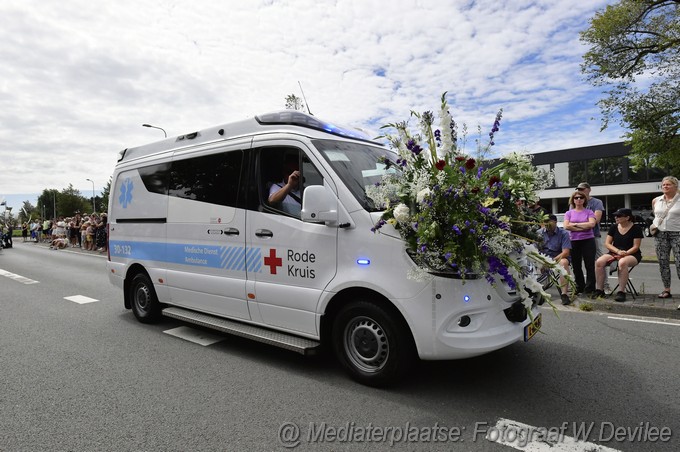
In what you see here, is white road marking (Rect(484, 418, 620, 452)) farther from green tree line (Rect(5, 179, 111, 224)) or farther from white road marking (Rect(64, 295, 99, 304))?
green tree line (Rect(5, 179, 111, 224))

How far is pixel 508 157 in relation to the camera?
141 inches

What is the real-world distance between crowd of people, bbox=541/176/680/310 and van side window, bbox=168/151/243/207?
4.49 metres

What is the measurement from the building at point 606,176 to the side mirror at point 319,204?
120 ft

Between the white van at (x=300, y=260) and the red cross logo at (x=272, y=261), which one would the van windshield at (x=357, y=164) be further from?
the red cross logo at (x=272, y=261)

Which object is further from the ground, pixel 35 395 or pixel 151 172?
pixel 151 172

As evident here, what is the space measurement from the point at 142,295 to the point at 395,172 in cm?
439

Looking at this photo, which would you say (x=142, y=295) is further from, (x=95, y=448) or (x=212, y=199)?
(x=95, y=448)

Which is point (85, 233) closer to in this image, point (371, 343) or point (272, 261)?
point (272, 261)

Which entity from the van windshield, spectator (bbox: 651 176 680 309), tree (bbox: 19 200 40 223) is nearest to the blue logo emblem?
the van windshield

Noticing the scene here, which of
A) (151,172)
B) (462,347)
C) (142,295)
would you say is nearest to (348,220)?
(462,347)

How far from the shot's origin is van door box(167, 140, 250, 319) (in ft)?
14.9

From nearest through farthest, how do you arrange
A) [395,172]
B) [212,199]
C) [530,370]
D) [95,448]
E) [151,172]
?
Answer: [95,448]
[395,172]
[530,370]
[212,199]
[151,172]

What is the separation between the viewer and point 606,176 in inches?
1492

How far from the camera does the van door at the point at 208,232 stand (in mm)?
4555
